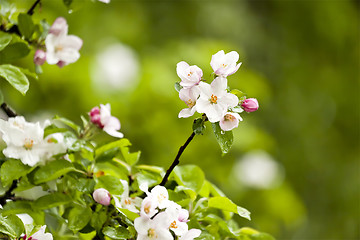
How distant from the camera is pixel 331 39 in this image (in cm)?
355

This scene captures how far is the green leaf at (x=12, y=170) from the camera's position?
0.71 m

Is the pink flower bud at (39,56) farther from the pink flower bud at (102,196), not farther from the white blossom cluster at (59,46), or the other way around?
the pink flower bud at (102,196)

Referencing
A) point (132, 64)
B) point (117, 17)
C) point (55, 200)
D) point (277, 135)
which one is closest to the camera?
point (55, 200)

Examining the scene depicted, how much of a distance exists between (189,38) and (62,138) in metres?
2.64

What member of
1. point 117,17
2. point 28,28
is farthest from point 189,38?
point 28,28

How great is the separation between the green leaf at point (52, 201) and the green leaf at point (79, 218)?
0.07ft

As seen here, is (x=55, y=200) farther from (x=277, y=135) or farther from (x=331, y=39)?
(x=331, y=39)

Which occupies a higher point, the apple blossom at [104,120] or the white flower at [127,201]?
the apple blossom at [104,120]

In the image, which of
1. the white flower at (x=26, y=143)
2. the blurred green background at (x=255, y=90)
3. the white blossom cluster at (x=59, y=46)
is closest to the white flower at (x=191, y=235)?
the white flower at (x=26, y=143)

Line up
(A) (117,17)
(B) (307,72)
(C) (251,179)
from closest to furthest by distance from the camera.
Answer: (C) (251,179)
(A) (117,17)
(B) (307,72)

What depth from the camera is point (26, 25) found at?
791 mm

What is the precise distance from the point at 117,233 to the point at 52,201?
0.13m

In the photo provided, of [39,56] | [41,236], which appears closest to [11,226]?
[41,236]

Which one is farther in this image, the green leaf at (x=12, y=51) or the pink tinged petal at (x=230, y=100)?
the green leaf at (x=12, y=51)
